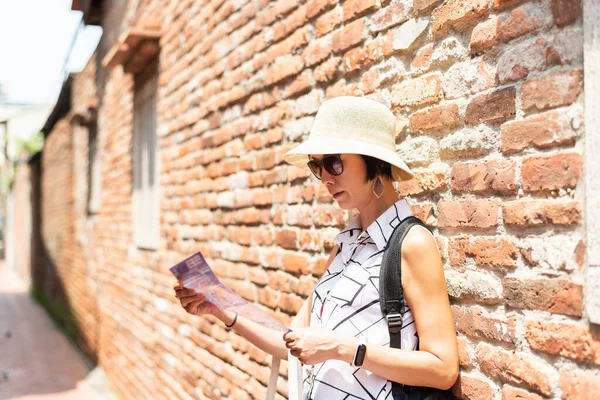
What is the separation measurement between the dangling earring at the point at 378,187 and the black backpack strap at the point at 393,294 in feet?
0.64

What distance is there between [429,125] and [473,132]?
23cm

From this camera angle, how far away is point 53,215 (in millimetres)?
14141

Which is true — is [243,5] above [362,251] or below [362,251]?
above

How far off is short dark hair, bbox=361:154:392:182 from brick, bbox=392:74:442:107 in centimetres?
33

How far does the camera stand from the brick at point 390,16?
2299 mm

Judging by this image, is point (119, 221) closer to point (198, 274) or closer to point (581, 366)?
point (198, 274)

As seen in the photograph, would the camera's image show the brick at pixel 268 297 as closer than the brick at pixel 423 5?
No

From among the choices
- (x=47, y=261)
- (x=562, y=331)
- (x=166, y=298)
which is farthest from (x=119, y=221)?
(x=47, y=261)

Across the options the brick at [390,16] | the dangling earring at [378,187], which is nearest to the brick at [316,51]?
the brick at [390,16]

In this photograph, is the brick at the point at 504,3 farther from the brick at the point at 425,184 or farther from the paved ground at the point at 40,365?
the paved ground at the point at 40,365

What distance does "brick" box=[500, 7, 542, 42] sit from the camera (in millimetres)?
1734

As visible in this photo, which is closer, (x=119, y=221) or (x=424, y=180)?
(x=424, y=180)

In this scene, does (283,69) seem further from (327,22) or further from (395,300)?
(395,300)

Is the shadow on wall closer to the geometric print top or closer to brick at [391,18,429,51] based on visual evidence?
the geometric print top
